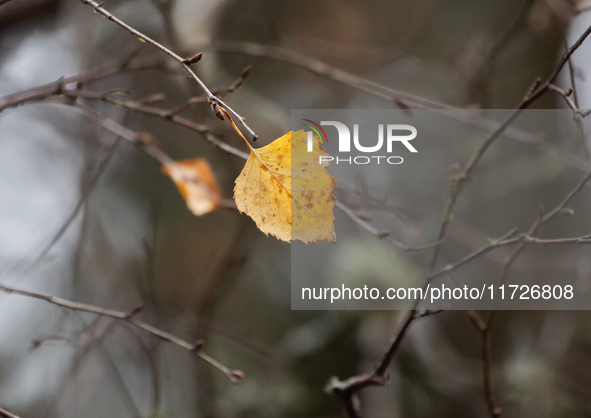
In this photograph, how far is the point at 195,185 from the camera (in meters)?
0.52

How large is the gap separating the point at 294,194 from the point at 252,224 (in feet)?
1.48

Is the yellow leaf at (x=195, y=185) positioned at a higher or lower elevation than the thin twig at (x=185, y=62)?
higher

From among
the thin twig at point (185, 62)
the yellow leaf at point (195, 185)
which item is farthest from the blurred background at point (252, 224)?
the thin twig at point (185, 62)

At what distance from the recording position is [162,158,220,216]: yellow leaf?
50cm

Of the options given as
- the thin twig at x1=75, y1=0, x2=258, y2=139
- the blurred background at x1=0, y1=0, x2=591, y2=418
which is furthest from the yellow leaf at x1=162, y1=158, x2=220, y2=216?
the thin twig at x1=75, y1=0, x2=258, y2=139

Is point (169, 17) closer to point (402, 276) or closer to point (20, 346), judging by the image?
point (402, 276)

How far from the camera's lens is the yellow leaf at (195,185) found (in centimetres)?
50

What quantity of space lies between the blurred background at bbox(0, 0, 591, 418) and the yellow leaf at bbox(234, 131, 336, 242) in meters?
0.23

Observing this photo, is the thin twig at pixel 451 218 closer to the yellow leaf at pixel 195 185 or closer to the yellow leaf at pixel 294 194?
the yellow leaf at pixel 294 194

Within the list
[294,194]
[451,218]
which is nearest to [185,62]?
[294,194]

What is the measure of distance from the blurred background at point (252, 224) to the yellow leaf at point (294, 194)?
0.76ft

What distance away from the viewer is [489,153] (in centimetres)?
86

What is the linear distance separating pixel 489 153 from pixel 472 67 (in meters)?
0.19

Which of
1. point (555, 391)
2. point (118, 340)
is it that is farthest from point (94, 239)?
point (555, 391)
